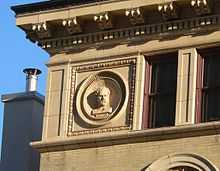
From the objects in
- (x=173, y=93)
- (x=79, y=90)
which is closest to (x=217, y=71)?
(x=173, y=93)

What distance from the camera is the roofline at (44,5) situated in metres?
38.6

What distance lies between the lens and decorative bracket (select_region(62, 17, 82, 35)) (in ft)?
126

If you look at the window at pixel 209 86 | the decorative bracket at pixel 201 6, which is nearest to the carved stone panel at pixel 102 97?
the window at pixel 209 86

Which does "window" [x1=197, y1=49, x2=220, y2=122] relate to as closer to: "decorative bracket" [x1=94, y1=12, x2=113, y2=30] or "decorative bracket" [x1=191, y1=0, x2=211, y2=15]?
"decorative bracket" [x1=191, y1=0, x2=211, y2=15]

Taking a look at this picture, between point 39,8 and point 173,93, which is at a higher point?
point 39,8

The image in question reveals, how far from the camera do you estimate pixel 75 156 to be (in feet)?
123

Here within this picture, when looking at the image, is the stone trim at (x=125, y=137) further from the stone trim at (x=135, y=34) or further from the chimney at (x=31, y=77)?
the chimney at (x=31, y=77)

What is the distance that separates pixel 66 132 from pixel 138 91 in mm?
2312

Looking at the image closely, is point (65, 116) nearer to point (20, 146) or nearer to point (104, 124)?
point (104, 124)

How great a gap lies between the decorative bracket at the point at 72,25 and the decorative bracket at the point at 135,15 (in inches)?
62.7

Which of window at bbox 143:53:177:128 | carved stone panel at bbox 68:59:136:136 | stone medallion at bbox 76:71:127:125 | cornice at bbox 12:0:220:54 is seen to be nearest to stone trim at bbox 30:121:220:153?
carved stone panel at bbox 68:59:136:136

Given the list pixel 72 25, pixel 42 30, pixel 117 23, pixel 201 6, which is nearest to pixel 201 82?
A: pixel 201 6

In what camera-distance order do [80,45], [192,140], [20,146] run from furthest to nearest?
1. [20,146]
2. [80,45]
3. [192,140]

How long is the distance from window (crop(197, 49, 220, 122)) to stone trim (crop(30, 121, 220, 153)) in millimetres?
489
